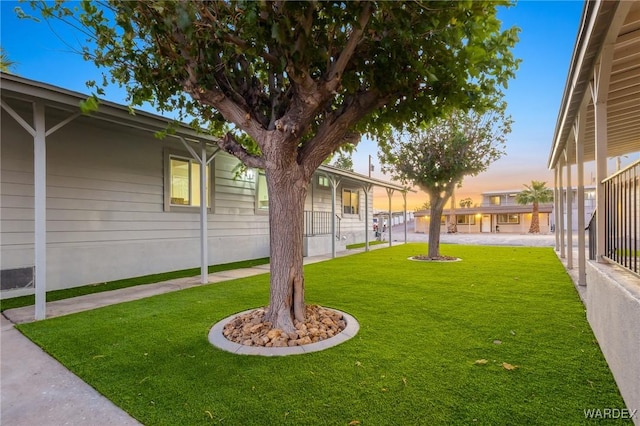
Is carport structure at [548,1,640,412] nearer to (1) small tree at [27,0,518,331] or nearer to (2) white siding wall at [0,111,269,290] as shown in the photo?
(1) small tree at [27,0,518,331]

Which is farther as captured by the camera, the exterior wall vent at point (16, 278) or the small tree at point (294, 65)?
the exterior wall vent at point (16, 278)

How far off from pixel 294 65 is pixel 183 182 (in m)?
6.27

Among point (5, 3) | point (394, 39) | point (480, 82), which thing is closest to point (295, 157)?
point (394, 39)

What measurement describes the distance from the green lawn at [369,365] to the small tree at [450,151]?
5.23 m

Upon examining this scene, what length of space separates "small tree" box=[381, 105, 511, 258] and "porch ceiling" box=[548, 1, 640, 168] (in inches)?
108

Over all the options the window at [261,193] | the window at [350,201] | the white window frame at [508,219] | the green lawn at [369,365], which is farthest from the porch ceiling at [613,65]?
the white window frame at [508,219]

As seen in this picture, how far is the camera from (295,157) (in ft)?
12.9

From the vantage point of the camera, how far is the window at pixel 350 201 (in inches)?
624

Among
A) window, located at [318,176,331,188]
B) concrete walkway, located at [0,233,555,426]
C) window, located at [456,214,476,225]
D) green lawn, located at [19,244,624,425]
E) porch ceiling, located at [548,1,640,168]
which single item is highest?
porch ceiling, located at [548,1,640,168]

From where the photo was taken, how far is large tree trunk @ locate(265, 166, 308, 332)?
3.88 m

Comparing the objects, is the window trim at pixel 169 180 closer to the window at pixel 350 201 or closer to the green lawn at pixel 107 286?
the green lawn at pixel 107 286

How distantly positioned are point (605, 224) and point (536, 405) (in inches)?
97.7

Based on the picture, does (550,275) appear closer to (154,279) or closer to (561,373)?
(561,373)

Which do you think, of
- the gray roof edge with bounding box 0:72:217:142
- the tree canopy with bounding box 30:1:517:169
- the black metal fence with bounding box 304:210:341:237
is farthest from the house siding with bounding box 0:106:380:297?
the black metal fence with bounding box 304:210:341:237
